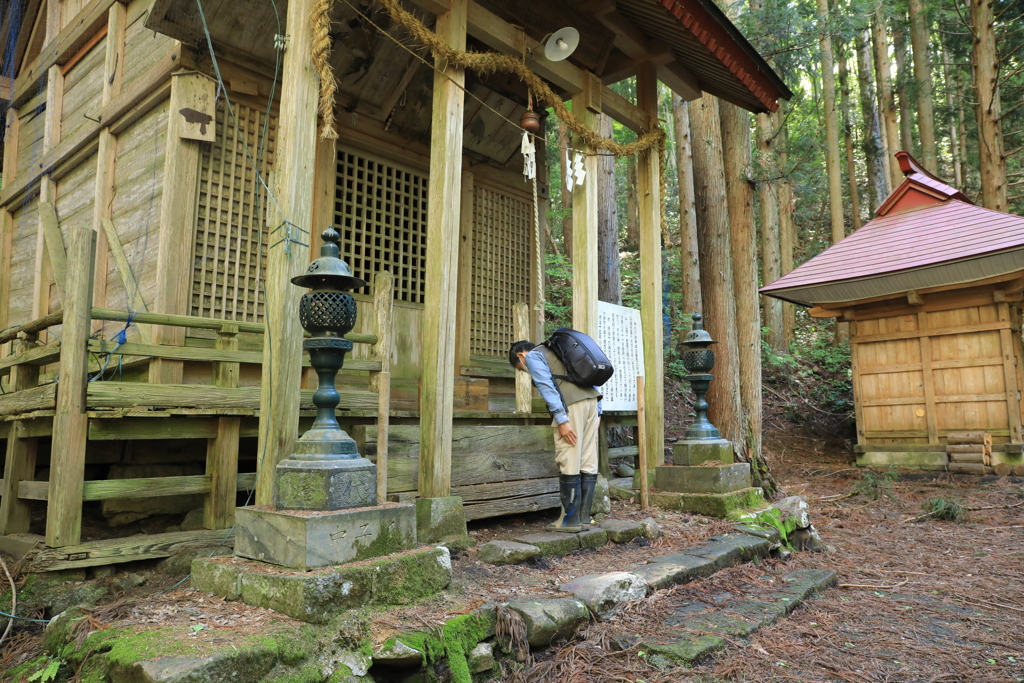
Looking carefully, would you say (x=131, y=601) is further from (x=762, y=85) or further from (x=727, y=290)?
(x=727, y=290)

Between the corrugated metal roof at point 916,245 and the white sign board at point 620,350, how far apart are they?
541 cm

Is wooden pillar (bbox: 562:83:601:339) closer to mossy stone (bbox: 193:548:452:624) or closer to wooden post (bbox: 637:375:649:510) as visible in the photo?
wooden post (bbox: 637:375:649:510)

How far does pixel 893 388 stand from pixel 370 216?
9.69 metres

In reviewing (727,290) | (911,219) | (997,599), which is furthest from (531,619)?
(911,219)

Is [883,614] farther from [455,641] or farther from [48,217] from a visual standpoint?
[48,217]

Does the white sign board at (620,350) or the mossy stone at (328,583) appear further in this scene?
the white sign board at (620,350)

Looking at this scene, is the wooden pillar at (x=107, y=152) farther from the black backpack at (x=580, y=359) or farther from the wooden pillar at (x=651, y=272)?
the wooden pillar at (x=651, y=272)

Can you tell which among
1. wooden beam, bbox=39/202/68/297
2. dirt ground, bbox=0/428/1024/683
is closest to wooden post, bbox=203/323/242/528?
dirt ground, bbox=0/428/1024/683

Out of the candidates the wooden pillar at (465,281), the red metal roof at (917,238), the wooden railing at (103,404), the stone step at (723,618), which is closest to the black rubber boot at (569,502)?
the stone step at (723,618)

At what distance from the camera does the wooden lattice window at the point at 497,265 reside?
8516mm

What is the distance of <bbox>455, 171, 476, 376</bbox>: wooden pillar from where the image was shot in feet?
26.6

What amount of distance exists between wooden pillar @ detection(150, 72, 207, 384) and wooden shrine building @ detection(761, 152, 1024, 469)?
31.8ft

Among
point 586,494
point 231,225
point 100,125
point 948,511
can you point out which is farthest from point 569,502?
point 100,125

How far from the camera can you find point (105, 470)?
19.7ft
